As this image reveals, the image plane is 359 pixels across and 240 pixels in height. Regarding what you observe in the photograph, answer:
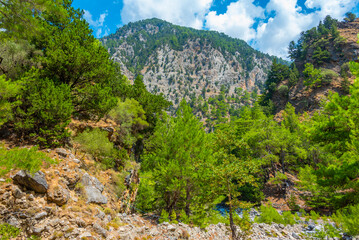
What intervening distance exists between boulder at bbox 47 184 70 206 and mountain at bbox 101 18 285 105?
393 feet

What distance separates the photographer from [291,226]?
14344 mm

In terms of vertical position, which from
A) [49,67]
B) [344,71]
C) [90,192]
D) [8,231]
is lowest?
[8,231]

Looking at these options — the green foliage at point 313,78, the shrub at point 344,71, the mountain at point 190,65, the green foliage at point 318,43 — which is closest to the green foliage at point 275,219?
the green foliage at point 313,78

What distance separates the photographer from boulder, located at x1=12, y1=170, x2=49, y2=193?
18.8ft

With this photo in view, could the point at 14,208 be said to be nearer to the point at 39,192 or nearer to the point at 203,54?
the point at 39,192

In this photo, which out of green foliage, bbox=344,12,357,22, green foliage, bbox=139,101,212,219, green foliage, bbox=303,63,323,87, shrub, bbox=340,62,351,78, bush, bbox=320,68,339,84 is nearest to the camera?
green foliage, bbox=139,101,212,219

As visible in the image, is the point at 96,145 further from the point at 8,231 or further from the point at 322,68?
the point at 322,68

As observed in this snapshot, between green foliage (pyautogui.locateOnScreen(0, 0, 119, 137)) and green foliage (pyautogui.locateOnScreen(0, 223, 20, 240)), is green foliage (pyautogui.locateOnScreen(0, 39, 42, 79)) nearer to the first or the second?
green foliage (pyautogui.locateOnScreen(0, 0, 119, 137))

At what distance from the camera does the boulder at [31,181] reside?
5730mm

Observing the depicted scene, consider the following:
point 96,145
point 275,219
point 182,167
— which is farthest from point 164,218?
point 275,219

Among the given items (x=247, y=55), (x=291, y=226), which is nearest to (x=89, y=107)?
(x=291, y=226)

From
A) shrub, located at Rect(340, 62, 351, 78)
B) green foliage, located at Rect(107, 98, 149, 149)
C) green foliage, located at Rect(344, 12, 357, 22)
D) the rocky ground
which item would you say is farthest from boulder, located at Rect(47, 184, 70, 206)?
green foliage, located at Rect(344, 12, 357, 22)

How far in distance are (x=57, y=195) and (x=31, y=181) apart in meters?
0.99

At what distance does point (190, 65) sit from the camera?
152 meters
